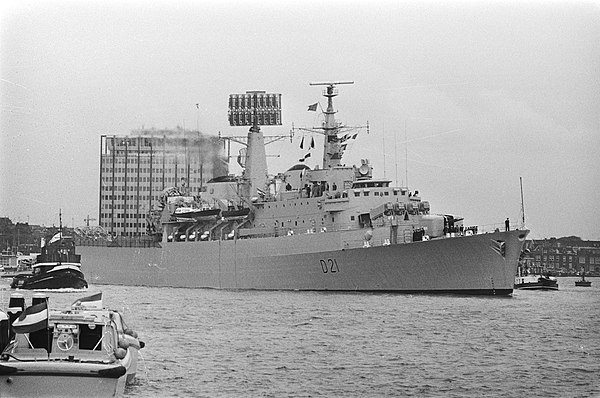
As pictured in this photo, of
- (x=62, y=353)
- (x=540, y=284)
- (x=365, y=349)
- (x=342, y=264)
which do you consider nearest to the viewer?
(x=62, y=353)

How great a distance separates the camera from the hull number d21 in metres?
37.1

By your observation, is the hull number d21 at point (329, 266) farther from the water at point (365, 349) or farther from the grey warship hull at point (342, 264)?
the water at point (365, 349)

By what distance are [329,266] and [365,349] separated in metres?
17.9

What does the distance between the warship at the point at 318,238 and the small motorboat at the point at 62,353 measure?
835 inches

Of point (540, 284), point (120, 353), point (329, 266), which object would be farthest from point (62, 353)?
point (540, 284)

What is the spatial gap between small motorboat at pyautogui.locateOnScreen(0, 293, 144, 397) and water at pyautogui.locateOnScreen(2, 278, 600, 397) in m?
1.61

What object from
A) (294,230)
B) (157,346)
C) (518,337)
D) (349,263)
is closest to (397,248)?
(349,263)

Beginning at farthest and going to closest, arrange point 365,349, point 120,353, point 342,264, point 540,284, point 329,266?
point 540,284 → point 329,266 → point 342,264 → point 365,349 → point 120,353

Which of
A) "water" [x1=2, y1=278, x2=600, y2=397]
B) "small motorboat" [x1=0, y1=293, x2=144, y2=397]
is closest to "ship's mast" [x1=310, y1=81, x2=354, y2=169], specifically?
"water" [x1=2, y1=278, x2=600, y2=397]

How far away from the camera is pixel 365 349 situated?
19.5 m

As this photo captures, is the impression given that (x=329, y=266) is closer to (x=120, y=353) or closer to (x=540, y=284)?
(x=540, y=284)

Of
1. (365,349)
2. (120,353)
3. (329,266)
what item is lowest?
(365,349)

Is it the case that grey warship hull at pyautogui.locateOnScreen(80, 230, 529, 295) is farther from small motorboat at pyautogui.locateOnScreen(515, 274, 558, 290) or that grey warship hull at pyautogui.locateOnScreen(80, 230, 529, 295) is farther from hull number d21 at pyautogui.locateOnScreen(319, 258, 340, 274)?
small motorboat at pyautogui.locateOnScreen(515, 274, 558, 290)

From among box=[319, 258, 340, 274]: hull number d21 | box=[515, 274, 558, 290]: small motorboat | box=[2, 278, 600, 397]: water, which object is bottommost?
box=[2, 278, 600, 397]: water
